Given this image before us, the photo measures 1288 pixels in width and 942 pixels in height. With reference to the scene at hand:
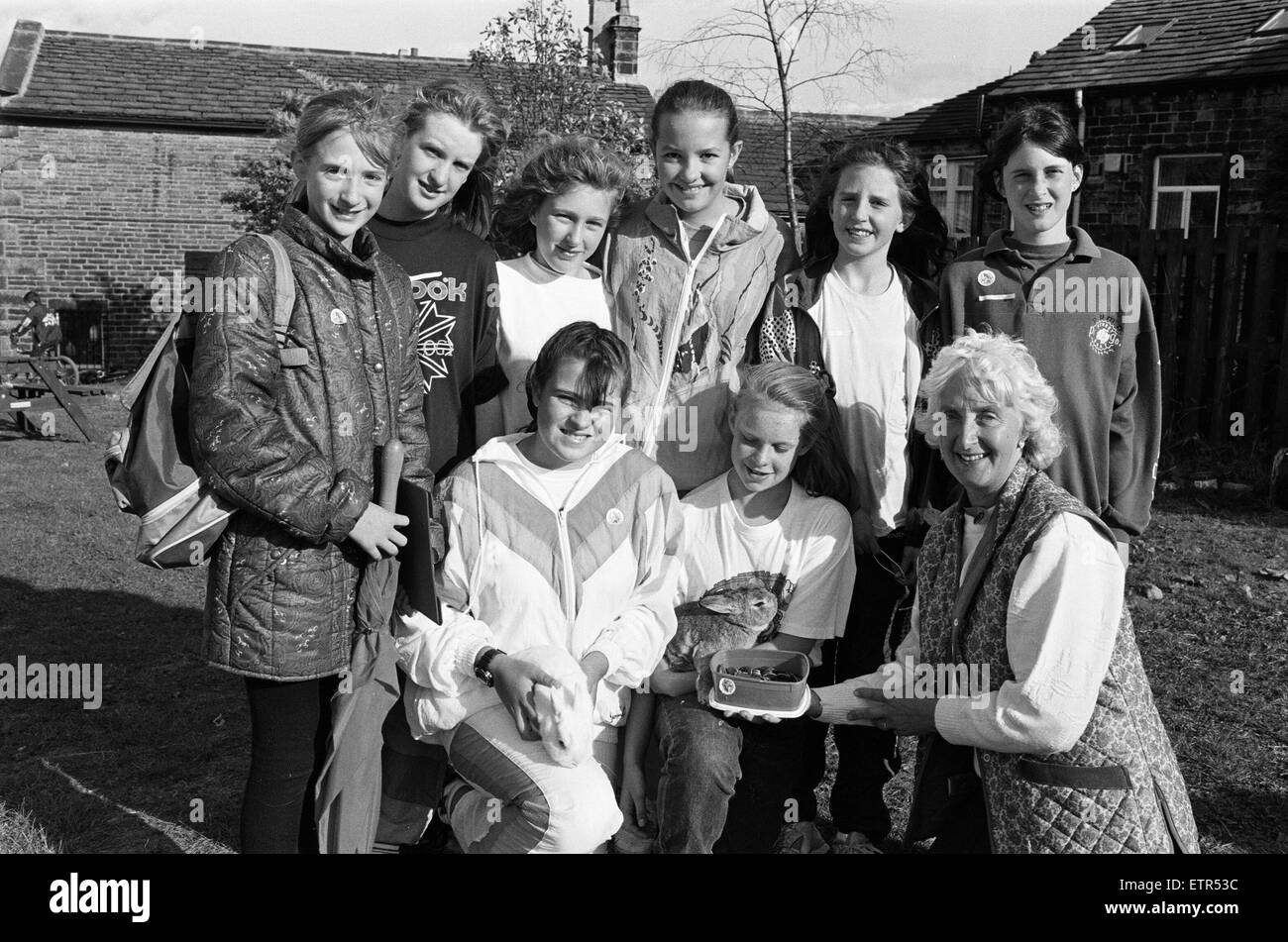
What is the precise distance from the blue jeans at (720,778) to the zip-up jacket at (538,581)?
18cm

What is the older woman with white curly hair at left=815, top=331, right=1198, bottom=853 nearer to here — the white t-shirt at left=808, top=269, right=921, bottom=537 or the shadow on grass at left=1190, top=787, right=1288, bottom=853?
the white t-shirt at left=808, top=269, right=921, bottom=537

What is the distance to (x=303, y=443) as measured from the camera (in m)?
2.70

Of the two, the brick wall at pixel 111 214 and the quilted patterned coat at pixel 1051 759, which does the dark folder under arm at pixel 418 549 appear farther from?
the brick wall at pixel 111 214

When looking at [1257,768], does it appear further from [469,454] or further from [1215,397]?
[1215,397]

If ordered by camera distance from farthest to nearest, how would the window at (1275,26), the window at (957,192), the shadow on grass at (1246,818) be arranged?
the window at (957,192)
the window at (1275,26)
the shadow on grass at (1246,818)

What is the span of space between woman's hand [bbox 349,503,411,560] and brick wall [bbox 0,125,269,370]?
18848 millimetres

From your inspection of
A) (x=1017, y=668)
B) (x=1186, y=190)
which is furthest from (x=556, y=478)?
(x=1186, y=190)

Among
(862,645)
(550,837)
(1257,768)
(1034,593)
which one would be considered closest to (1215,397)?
(1257,768)

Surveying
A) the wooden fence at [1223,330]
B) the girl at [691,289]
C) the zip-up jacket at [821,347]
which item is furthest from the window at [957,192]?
the girl at [691,289]

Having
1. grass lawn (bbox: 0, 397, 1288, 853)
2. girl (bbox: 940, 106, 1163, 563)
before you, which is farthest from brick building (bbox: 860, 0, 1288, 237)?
girl (bbox: 940, 106, 1163, 563)

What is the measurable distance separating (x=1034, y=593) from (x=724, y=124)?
1.71 m

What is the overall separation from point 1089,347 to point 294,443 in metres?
2.25

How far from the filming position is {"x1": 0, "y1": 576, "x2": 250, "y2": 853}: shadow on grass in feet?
12.4

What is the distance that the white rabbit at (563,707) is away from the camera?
279 cm
